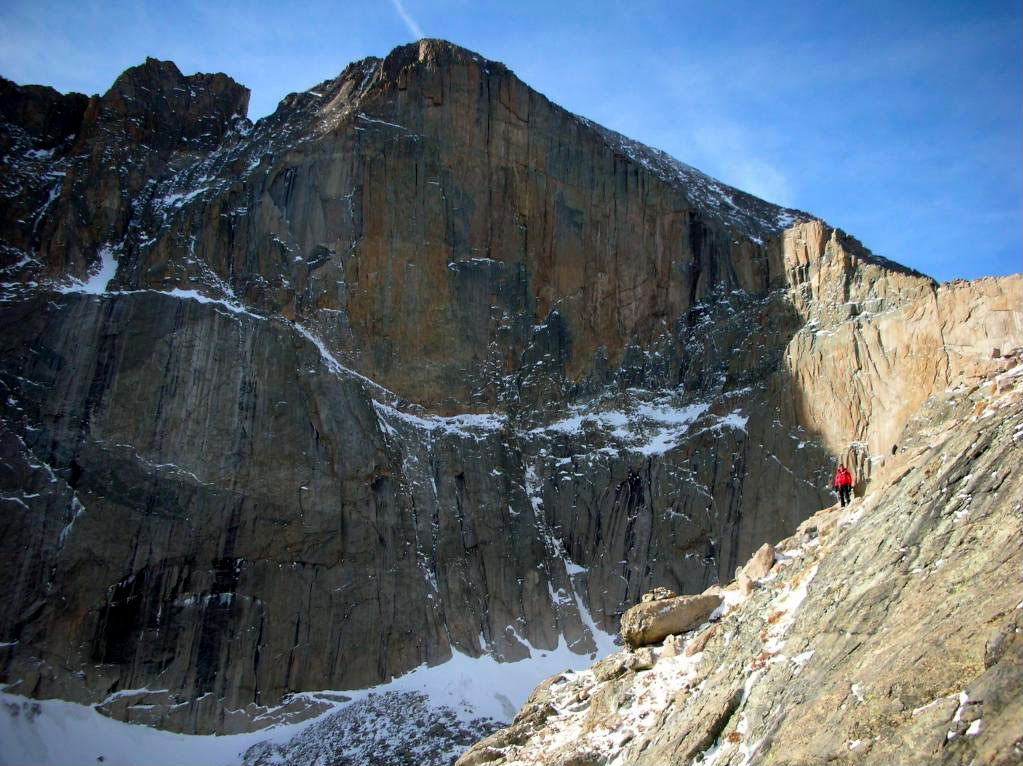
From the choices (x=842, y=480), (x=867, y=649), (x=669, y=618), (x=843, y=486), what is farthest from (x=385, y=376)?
→ (x=867, y=649)

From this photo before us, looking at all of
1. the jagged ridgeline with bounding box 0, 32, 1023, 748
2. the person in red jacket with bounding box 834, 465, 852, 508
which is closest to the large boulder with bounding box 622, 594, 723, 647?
the person in red jacket with bounding box 834, 465, 852, 508

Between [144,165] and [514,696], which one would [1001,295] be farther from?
[144,165]

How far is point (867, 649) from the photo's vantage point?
13867 millimetres

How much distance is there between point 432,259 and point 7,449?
26214mm

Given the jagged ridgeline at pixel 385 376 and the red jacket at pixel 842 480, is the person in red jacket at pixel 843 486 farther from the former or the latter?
the jagged ridgeline at pixel 385 376

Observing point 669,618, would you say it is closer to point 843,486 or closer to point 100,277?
point 843,486

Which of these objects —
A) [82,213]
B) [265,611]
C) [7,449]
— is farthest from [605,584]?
[82,213]

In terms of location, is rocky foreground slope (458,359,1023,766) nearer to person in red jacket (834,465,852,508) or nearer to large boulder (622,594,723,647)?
large boulder (622,594,723,647)

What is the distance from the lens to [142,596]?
49.8 meters

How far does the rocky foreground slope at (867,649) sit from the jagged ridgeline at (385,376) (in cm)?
2884

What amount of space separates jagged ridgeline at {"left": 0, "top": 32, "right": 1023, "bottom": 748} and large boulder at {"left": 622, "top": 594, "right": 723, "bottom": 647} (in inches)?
1108

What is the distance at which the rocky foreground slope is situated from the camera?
1121cm

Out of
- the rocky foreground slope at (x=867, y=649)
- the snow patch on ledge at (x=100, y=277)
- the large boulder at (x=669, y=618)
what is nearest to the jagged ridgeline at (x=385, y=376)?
the snow patch on ledge at (x=100, y=277)

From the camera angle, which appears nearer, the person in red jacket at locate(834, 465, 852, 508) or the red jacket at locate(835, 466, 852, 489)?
the person in red jacket at locate(834, 465, 852, 508)
